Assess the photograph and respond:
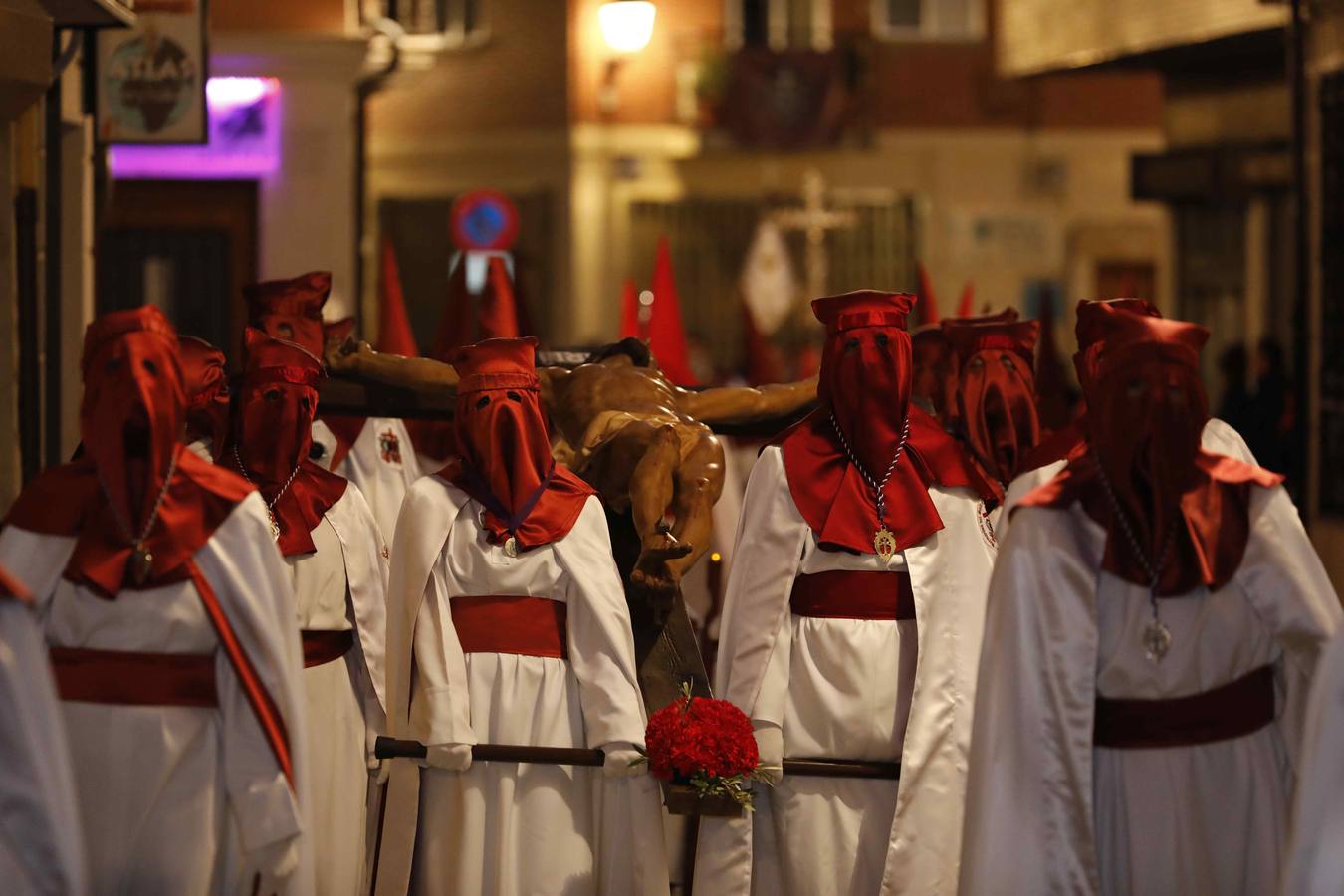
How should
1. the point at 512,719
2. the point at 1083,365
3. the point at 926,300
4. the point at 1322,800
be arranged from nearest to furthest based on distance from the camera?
the point at 1322,800 → the point at 512,719 → the point at 1083,365 → the point at 926,300

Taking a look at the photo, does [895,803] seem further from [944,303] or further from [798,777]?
[944,303]

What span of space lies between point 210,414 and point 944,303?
23.7 m

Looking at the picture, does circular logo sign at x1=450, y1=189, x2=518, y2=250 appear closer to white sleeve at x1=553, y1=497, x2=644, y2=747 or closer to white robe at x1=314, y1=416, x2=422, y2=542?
white robe at x1=314, y1=416, x2=422, y2=542

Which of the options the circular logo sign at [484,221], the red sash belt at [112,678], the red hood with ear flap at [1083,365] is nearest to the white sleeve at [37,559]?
the red sash belt at [112,678]

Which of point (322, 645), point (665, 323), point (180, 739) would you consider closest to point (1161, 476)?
point (180, 739)

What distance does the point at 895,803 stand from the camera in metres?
6.77

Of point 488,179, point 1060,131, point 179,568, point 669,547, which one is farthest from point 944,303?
point 179,568

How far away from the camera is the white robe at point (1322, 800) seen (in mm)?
4379

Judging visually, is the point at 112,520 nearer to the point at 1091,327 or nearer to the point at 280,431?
the point at 280,431

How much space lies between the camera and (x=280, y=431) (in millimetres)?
7062

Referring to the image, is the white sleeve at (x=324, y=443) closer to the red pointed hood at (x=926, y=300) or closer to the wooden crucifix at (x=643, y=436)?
the wooden crucifix at (x=643, y=436)

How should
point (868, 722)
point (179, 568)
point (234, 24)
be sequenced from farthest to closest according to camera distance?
point (234, 24) → point (868, 722) → point (179, 568)

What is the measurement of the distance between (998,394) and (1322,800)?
373cm

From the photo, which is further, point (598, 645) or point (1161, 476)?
point (598, 645)
